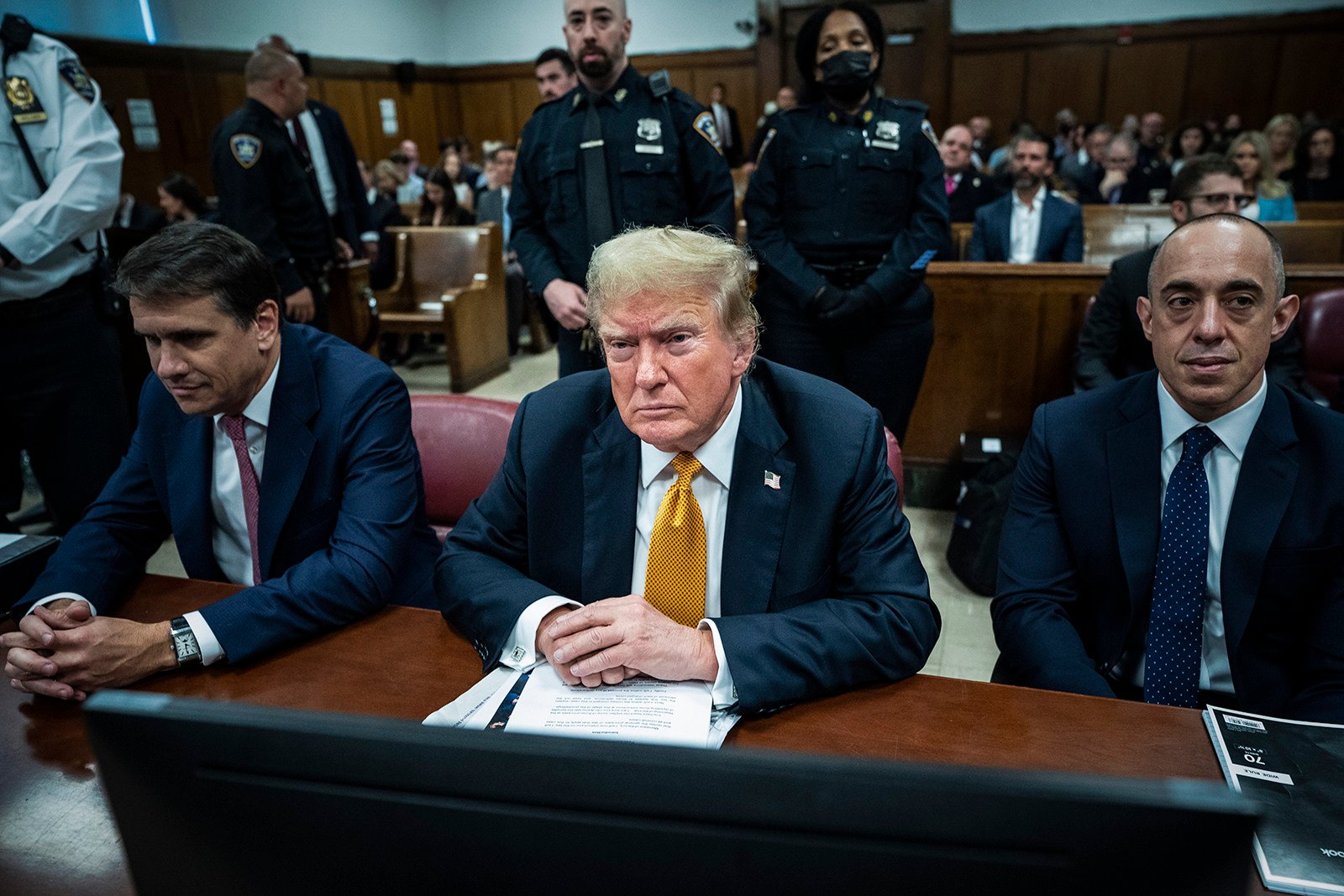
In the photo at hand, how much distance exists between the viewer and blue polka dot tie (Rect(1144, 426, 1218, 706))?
1.44 meters

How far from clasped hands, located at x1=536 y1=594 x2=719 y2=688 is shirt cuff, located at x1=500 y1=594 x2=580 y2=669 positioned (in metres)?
0.07

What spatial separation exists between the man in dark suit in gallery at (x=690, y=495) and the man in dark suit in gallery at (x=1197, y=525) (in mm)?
363

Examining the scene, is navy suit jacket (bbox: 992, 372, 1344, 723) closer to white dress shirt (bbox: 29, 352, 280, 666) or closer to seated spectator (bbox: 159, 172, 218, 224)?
white dress shirt (bbox: 29, 352, 280, 666)

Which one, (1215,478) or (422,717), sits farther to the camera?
(1215,478)

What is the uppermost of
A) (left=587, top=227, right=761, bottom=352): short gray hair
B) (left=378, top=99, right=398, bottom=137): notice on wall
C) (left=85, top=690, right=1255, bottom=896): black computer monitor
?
→ (left=378, top=99, right=398, bottom=137): notice on wall

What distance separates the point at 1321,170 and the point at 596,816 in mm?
8639

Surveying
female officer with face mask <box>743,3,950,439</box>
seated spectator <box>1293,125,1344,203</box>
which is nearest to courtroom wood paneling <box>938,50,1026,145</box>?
seated spectator <box>1293,125,1344,203</box>

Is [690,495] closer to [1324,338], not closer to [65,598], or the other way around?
[65,598]

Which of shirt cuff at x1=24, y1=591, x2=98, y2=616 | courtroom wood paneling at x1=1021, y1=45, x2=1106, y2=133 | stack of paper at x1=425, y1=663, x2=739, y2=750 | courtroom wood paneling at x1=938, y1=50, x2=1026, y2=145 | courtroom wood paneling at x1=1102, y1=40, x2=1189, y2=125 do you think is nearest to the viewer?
stack of paper at x1=425, y1=663, x2=739, y2=750

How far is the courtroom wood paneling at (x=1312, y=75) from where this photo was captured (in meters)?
10.3

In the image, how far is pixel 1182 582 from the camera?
4.74 feet

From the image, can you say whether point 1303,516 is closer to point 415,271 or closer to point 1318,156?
point 415,271

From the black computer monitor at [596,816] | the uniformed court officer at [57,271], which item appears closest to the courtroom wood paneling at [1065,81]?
the uniformed court officer at [57,271]

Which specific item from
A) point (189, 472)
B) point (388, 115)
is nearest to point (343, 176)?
point (189, 472)
